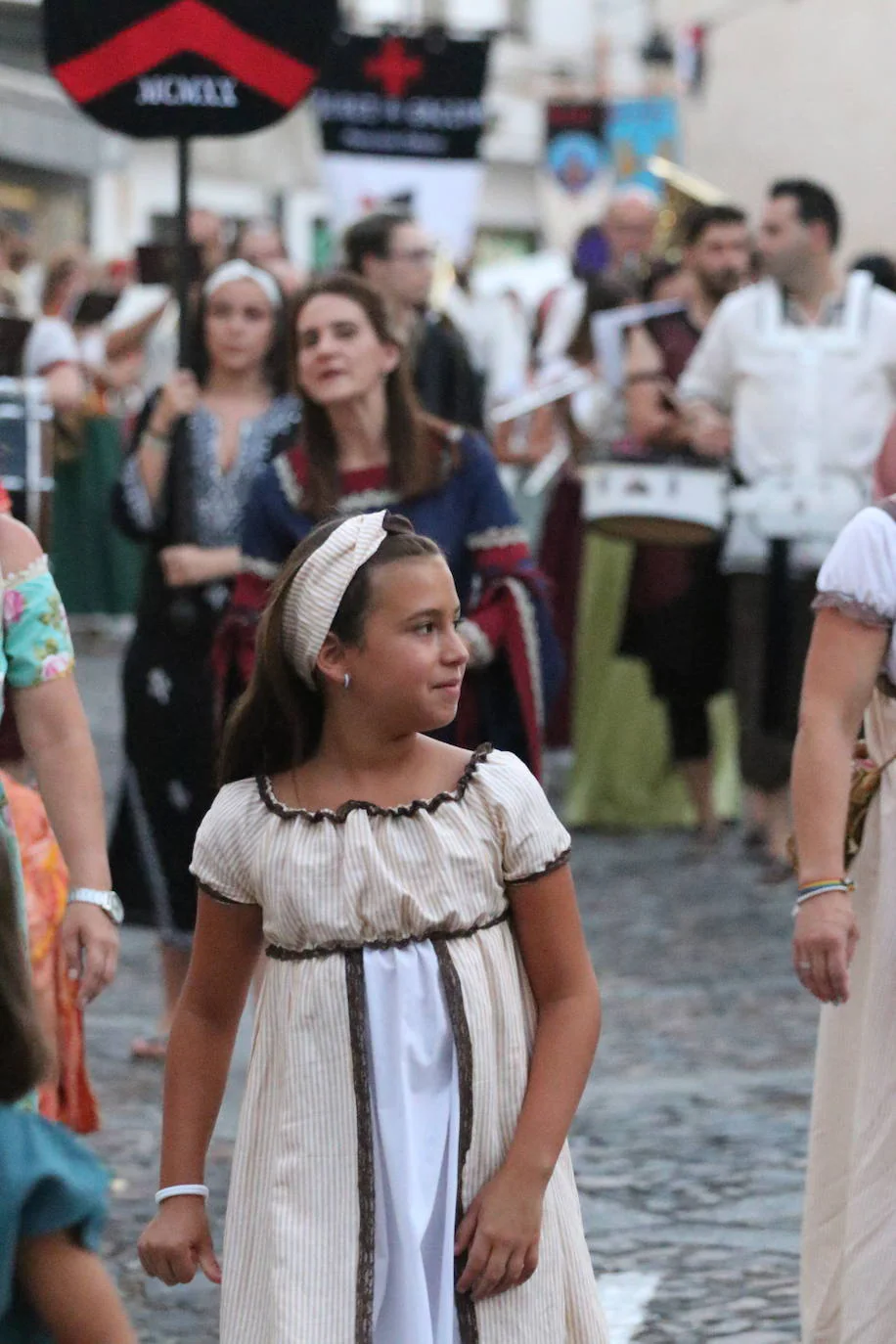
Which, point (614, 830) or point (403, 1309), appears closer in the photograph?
point (403, 1309)

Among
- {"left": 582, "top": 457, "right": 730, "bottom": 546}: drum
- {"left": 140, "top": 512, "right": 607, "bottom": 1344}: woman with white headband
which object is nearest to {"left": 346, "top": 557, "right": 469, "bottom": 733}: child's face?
{"left": 140, "top": 512, "right": 607, "bottom": 1344}: woman with white headband

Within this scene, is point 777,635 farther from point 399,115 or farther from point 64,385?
point 399,115

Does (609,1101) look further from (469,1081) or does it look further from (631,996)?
(469,1081)

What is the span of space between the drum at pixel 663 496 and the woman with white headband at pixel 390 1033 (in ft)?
19.3

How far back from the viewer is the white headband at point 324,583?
11.0ft

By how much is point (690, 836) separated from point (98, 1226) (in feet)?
27.4

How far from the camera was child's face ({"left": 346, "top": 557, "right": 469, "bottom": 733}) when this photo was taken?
10.8ft

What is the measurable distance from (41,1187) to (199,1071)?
1072 millimetres

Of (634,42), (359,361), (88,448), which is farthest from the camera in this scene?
(634,42)

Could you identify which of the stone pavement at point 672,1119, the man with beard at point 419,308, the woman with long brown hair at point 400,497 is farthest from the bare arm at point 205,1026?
the man with beard at point 419,308

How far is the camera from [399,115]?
14.4 m

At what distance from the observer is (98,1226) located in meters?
2.23

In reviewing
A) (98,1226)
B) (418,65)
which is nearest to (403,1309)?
(98,1226)

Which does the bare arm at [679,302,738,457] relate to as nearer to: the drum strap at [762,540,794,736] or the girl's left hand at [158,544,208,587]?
the drum strap at [762,540,794,736]
